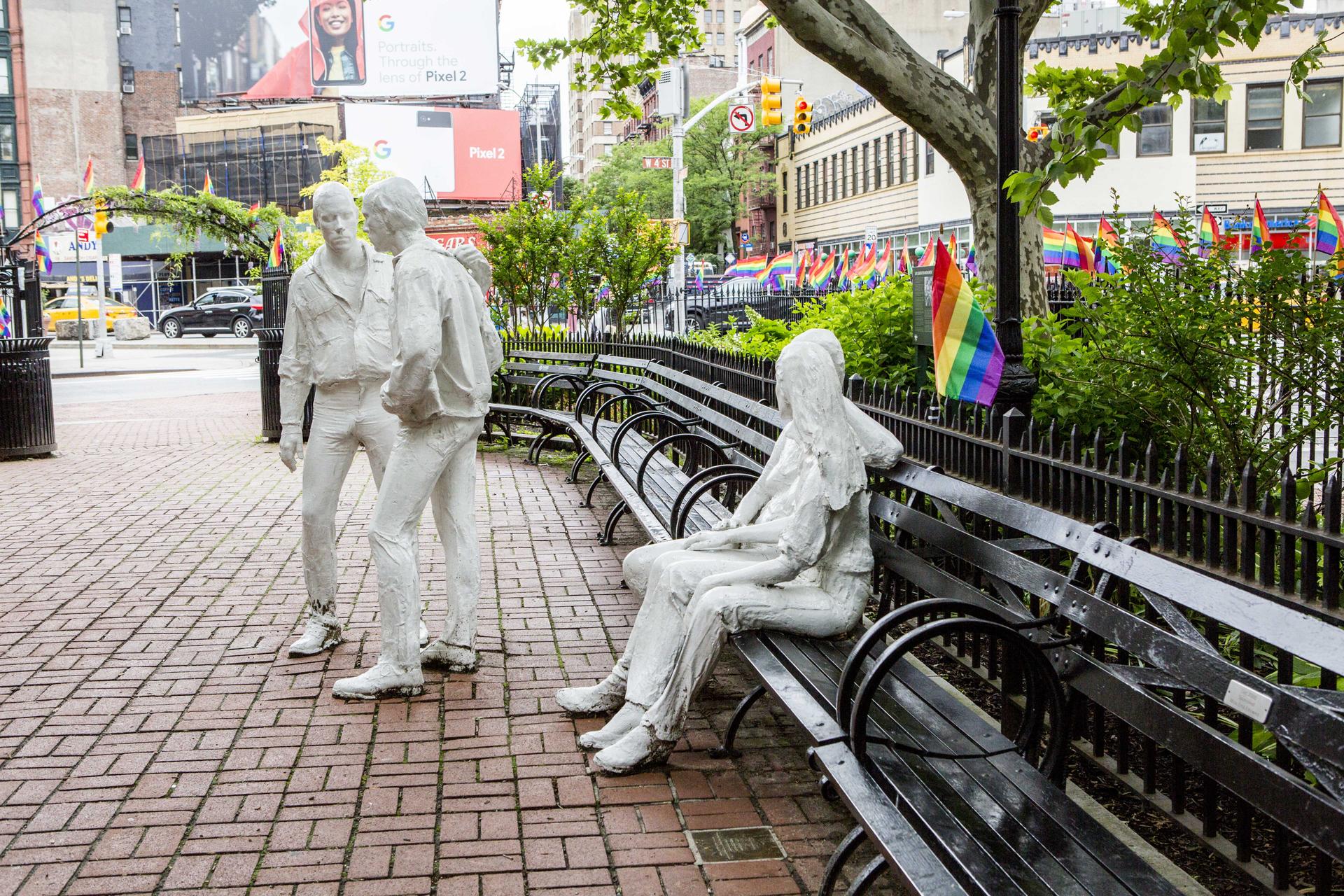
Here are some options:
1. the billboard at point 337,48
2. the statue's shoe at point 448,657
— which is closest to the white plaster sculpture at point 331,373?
the statue's shoe at point 448,657

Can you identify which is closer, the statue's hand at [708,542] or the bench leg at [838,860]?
the bench leg at [838,860]

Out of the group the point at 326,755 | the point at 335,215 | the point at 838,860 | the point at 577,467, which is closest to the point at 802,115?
the point at 577,467

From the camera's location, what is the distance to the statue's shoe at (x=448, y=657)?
221 inches

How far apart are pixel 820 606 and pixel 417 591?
1.75 m

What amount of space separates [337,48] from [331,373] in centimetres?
6318

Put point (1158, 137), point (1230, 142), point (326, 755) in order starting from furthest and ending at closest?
point (1158, 137) < point (1230, 142) < point (326, 755)

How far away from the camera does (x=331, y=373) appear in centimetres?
587

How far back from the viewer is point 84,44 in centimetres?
6906

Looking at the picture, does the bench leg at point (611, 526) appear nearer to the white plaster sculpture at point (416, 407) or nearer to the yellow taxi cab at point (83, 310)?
the white plaster sculpture at point (416, 407)

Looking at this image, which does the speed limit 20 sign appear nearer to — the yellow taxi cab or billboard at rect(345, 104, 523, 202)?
the yellow taxi cab

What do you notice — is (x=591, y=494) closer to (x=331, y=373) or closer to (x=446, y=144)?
(x=331, y=373)

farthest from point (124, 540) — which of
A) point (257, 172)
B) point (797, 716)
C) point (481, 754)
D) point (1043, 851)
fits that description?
point (257, 172)

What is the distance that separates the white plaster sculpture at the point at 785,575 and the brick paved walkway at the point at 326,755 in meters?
0.25

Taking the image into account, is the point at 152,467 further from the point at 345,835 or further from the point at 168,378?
the point at 168,378
